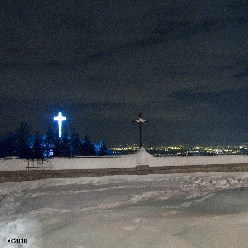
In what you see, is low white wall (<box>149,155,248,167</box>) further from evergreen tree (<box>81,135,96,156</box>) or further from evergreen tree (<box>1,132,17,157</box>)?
evergreen tree (<box>1,132,17,157</box>)

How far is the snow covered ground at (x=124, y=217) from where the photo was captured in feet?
28.4

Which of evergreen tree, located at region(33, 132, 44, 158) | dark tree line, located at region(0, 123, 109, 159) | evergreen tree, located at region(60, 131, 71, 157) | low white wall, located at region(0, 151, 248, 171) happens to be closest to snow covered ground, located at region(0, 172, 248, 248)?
low white wall, located at region(0, 151, 248, 171)

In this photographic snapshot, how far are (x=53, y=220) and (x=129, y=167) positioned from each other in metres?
15.0

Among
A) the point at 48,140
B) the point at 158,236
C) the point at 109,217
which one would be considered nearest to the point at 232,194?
the point at 109,217

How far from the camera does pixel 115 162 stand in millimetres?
25781

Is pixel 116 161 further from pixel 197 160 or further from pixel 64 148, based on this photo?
pixel 64 148

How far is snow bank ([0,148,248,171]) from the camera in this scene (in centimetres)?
2495

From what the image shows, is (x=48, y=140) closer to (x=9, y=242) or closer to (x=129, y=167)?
(x=129, y=167)

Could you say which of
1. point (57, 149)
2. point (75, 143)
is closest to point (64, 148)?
point (57, 149)

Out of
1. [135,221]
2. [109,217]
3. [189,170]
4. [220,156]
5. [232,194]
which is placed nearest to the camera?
[135,221]

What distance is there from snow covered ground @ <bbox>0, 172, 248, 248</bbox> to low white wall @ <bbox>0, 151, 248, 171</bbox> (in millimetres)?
4928

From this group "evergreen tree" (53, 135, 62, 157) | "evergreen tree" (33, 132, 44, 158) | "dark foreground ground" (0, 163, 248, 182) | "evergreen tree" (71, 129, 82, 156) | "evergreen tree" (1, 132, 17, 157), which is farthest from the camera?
"evergreen tree" (71, 129, 82, 156)

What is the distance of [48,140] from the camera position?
6856 centimetres

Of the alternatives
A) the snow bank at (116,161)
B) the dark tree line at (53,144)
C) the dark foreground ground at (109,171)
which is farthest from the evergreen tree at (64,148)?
the dark foreground ground at (109,171)
